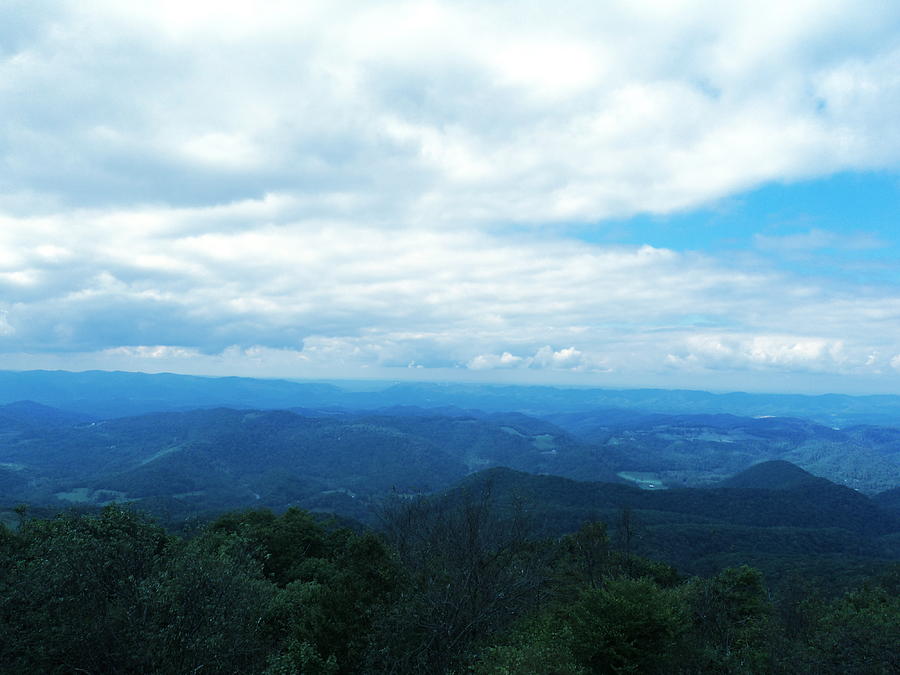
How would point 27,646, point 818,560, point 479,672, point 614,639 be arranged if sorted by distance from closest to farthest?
point 27,646, point 479,672, point 614,639, point 818,560

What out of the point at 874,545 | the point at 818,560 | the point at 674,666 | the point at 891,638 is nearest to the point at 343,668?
the point at 674,666

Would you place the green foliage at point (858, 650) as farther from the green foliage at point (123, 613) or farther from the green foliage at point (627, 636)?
the green foliage at point (123, 613)

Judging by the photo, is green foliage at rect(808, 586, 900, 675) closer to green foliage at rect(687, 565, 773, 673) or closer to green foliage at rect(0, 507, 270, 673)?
green foliage at rect(687, 565, 773, 673)

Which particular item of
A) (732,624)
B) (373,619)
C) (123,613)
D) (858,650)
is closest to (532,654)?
(373,619)

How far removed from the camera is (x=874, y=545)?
16900 cm

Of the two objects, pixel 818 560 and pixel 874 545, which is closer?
pixel 818 560

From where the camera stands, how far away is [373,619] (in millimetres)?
27641

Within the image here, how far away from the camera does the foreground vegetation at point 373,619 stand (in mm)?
20266

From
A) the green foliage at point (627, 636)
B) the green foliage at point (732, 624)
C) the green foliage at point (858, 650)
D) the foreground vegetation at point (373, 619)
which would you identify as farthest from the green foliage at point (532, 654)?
the green foliage at point (858, 650)

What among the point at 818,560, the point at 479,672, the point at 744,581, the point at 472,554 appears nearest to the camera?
the point at 479,672

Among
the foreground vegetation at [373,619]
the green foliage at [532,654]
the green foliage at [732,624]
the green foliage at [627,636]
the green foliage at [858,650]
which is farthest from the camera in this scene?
the green foliage at [732,624]

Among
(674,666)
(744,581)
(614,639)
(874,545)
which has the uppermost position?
(614,639)

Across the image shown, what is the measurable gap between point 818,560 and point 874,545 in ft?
231

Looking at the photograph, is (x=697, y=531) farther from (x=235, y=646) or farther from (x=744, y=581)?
(x=235, y=646)
